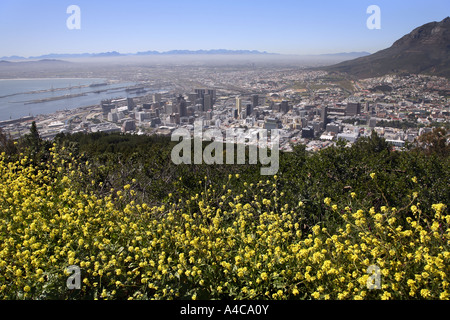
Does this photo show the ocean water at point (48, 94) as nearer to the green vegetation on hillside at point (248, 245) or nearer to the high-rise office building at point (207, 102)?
the high-rise office building at point (207, 102)

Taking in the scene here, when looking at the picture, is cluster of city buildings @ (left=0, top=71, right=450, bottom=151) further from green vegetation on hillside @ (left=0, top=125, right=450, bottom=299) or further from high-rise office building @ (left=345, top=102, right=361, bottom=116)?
green vegetation on hillside @ (left=0, top=125, right=450, bottom=299)

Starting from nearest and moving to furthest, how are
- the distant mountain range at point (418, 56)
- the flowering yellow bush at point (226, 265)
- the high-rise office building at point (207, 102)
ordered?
1. the flowering yellow bush at point (226, 265)
2. the high-rise office building at point (207, 102)
3. the distant mountain range at point (418, 56)

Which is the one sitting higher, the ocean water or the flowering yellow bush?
the ocean water

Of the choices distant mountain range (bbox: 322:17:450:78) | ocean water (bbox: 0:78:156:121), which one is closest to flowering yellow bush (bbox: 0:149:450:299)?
ocean water (bbox: 0:78:156:121)

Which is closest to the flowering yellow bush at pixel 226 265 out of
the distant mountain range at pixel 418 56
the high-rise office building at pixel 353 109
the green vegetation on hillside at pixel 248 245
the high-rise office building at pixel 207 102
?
the green vegetation on hillside at pixel 248 245

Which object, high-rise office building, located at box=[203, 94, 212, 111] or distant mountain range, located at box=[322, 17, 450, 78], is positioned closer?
high-rise office building, located at box=[203, 94, 212, 111]
